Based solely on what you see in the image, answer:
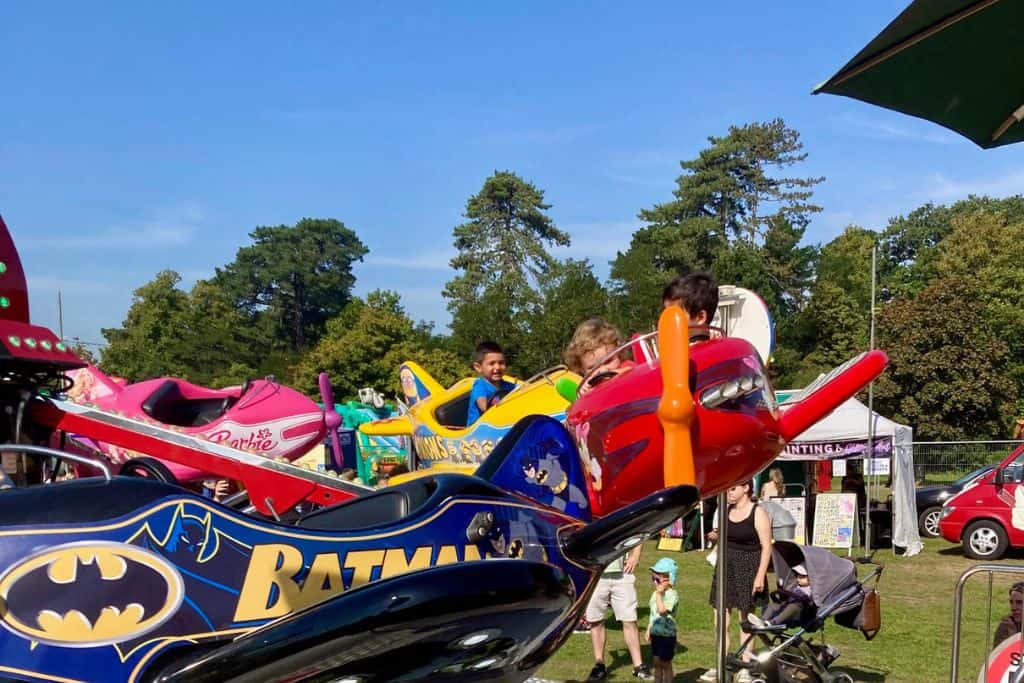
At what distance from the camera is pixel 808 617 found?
658 centimetres

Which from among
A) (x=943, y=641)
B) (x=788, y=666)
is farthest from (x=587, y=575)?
(x=943, y=641)

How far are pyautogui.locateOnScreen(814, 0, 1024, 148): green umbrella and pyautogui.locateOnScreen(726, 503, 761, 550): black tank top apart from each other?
3.54 m

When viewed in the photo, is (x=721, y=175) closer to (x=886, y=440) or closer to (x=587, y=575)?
(x=886, y=440)

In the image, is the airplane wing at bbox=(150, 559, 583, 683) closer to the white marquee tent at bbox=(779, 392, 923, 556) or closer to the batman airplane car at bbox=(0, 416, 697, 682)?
the batman airplane car at bbox=(0, 416, 697, 682)

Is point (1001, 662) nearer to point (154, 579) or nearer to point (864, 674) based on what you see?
point (864, 674)

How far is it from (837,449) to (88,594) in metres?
14.9

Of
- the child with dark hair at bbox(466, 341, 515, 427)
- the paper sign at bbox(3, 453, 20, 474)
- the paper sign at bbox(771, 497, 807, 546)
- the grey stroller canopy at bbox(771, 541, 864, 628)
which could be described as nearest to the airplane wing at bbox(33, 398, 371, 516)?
the paper sign at bbox(3, 453, 20, 474)

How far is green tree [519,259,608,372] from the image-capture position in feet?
122

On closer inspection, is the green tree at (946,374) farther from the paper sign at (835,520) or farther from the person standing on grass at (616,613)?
the person standing on grass at (616,613)

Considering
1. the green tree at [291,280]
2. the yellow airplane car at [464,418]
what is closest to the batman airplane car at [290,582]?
the yellow airplane car at [464,418]

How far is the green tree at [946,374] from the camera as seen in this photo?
108 ft

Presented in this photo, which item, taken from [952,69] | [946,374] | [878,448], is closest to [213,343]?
[946,374]

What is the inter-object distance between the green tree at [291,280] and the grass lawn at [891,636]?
64332mm

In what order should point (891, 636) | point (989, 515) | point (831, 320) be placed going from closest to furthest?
1. point (891, 636)
2. point (989, 515)
3. point (831, 320)
